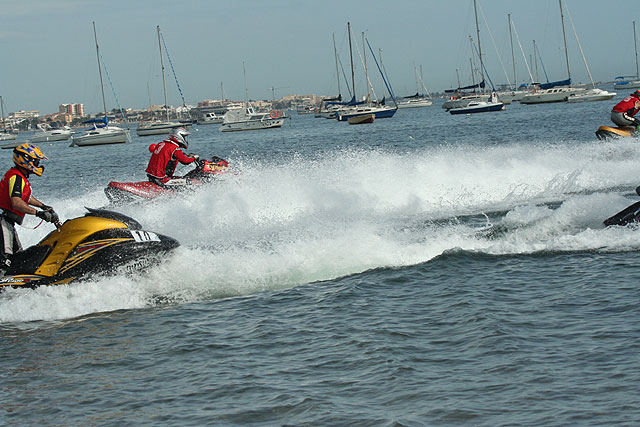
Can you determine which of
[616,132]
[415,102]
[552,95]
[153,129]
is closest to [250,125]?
[153,129]

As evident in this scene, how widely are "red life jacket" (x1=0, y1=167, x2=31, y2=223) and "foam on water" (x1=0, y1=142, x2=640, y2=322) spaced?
101 cm

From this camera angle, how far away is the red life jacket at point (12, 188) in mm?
8859

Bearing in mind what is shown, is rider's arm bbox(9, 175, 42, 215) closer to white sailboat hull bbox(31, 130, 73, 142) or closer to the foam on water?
the foam on water

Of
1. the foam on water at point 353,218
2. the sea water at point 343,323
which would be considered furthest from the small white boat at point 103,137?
the sea water at point 343,323

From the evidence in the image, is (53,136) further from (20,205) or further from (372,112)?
(20,205)

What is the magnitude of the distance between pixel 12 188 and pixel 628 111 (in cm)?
1624

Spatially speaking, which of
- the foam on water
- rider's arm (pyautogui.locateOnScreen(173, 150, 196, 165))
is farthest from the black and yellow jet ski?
rider's arm (pyautogui.locateOnScreen(173, 150, 196, 165))

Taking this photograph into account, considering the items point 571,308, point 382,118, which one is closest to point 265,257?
point 571,308

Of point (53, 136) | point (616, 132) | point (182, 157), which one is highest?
point (53, 136)

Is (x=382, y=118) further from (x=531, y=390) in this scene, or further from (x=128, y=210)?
(x=531, y=390)

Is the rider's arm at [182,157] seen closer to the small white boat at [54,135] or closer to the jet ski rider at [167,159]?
the jet ski rider at [167,159]

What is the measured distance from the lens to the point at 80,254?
917 centimetres

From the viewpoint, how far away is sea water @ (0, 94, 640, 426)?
20.4 ft

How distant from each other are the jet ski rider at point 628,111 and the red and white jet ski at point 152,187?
1051 cm
